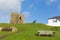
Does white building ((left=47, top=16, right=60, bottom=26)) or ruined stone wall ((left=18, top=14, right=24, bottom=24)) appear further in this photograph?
ruined stone wall ((left=18, top=14, right=24, bottom=24))

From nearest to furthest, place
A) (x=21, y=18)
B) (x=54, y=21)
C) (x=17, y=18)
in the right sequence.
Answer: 1. (x=21, y=18)
2. (x=17, y=18)
3. (x=54, y=21)

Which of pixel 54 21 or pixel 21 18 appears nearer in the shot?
pixel 21 18

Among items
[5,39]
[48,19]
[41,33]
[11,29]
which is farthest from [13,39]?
[48,19]

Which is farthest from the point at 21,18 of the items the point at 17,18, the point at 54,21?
the point at 54,21

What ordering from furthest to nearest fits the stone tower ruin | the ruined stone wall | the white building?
the ruined stone wall, the stone tower ruin, the white building

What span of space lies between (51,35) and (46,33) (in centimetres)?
164

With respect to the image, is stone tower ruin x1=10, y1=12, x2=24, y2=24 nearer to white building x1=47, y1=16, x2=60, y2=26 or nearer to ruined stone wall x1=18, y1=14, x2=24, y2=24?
ruined stone wall x1=18, y1=14, x2=24, y2=24

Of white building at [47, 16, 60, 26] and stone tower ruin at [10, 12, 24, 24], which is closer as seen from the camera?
white building at [47, 16, 60, 26]

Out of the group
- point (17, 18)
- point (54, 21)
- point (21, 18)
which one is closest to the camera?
point (21, 18)

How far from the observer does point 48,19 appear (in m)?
110

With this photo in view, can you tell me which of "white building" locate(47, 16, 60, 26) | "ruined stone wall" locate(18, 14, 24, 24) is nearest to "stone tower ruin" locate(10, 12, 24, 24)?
"ruined stone wall" locate(18, 14, 24, 24)

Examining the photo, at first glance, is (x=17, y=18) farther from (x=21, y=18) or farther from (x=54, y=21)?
(x=54, y=21)

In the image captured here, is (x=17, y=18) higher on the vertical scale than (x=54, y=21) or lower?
higher

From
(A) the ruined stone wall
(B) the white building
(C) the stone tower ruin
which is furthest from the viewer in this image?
(A) the ruined stone wall
